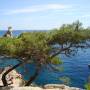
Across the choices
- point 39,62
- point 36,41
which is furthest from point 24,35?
point 39,62

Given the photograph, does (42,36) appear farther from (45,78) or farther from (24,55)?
(45,78)

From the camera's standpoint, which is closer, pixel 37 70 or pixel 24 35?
pixel 24 35

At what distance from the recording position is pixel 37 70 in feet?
66.2

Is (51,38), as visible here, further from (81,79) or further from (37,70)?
(81,79)

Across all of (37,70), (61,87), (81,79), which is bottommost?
(81,79)

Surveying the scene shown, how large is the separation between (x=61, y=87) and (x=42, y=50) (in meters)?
3.61

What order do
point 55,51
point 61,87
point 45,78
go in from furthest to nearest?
point 45,78, point 61,87, point 55,51

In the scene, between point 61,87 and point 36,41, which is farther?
point 61,87

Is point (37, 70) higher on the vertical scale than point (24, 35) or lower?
lower

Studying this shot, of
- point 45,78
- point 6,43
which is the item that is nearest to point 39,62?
point 6,43

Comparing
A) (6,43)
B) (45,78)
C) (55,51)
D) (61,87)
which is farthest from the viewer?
(45,78)

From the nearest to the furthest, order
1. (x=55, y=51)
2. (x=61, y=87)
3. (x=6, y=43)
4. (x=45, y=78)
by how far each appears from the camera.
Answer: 1. (x=6, y=43)
2. (x=55, y=51)
3. (x=61, y=87)
4. (x=45, y=78)

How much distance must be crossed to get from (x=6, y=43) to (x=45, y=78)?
70.9ft

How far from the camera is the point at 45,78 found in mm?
39062
